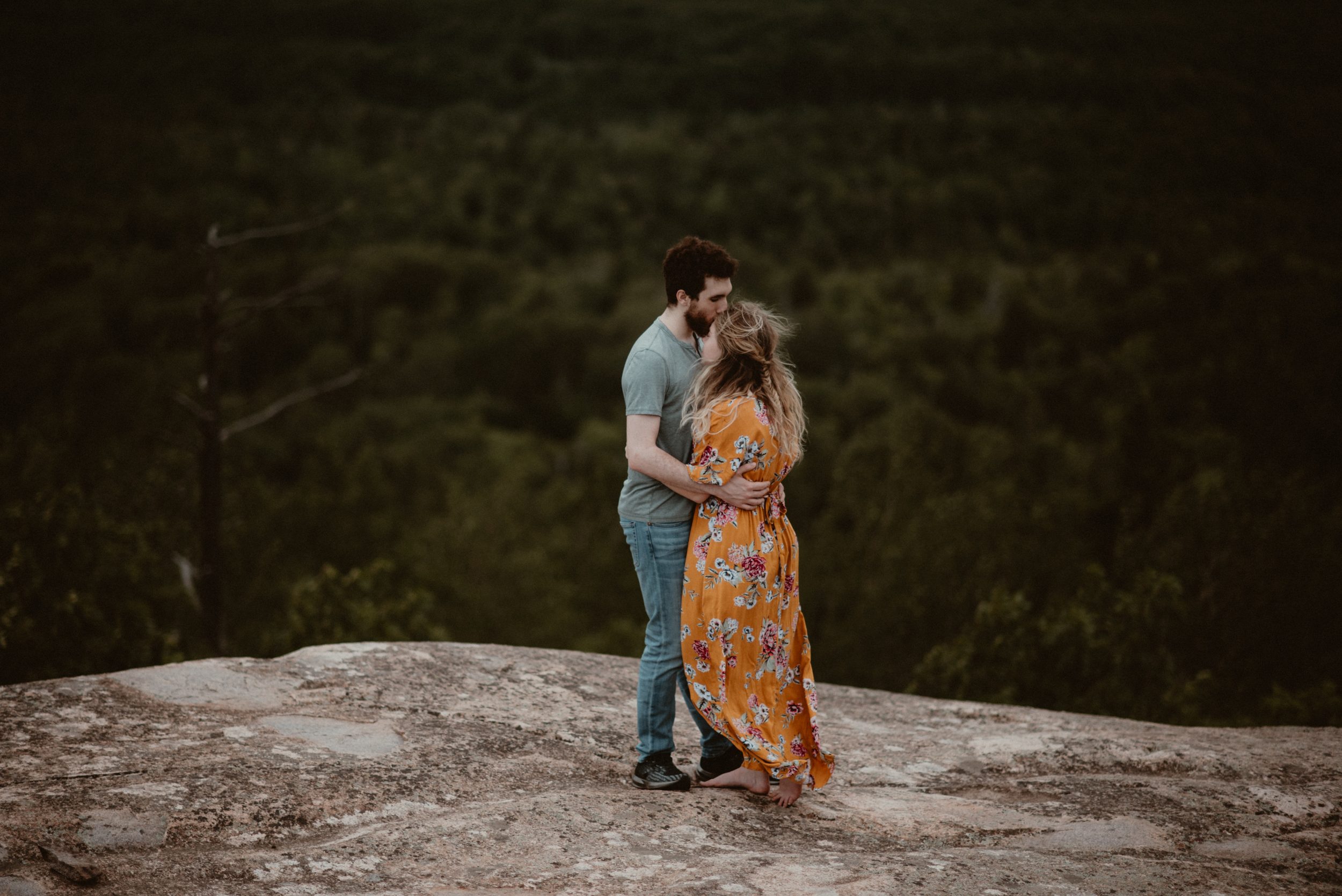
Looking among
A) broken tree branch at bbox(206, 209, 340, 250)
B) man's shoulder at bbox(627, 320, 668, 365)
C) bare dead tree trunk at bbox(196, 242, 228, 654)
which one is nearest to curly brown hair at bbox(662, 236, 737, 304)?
man's shoulder at bbox(627, 320, 668, 365)

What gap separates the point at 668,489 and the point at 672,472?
20 cm

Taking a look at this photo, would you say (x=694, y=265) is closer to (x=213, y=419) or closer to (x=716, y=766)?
(x=716, y=766)

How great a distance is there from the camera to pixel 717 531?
376cm

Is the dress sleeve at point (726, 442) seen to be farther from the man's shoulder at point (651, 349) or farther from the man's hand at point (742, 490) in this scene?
the man's shoulder at point (651, 349)

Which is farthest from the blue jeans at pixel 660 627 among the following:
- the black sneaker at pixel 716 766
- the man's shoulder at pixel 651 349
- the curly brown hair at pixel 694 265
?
the curly brown hair at pixel 694 265

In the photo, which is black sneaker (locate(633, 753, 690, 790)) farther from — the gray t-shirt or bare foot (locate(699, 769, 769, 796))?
the gray t-shirt

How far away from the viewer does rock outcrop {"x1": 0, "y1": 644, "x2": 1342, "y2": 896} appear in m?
3.16

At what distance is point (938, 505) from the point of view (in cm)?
2150

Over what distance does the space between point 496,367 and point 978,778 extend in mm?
76156

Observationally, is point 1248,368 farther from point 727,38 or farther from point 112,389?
point 727,38

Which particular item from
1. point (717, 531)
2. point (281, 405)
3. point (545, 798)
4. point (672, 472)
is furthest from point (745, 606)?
point (281, 405)

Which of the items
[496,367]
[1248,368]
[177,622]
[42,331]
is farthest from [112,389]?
[496,367]

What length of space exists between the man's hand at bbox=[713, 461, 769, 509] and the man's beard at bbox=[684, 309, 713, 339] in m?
0.50

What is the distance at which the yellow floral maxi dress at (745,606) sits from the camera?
369 centimetres
